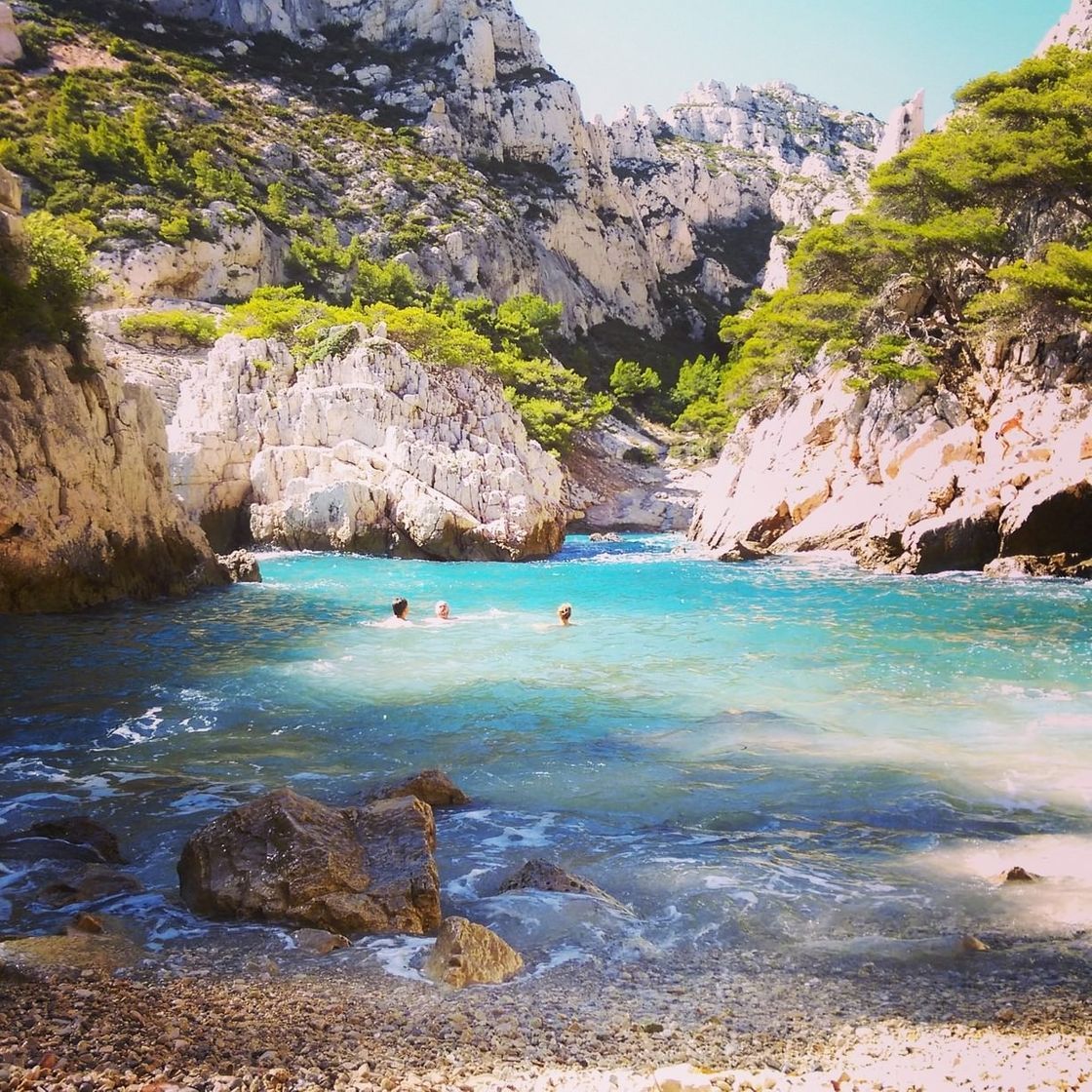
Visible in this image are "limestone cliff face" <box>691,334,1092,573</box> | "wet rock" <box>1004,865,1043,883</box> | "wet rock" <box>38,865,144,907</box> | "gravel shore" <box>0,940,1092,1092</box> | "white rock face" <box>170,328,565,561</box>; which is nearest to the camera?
"gravel shore" <box>0,940,1092,1092</box>

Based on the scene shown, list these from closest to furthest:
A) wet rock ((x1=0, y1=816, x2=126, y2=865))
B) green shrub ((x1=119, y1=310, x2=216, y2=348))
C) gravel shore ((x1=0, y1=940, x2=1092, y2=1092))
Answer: gravel shore ((x1=0, y1=940, x2=1092, y2=1092)) → wet rock ((x1=0, y1=816, x2=126, y2=865)) → green shrub ((x1=119, y1=310, x2=216, y2=348))

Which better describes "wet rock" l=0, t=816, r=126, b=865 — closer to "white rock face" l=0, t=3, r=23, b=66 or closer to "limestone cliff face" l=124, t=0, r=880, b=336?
"limestone cliff face" l=124, t=0, r=880, b=336

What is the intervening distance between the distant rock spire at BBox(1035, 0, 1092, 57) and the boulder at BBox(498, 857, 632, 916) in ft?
204

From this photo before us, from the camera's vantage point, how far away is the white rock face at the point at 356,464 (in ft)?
99.1

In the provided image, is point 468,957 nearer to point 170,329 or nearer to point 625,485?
point 625,485

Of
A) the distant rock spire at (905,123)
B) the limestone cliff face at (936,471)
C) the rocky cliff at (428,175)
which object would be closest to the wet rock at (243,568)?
the limestone cliff face at (936,471)

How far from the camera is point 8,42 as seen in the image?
202ft

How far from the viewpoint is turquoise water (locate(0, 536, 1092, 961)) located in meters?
5.37

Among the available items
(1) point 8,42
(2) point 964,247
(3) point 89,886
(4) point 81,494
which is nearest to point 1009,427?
(2) point 964,247

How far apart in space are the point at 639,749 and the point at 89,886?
210 inches

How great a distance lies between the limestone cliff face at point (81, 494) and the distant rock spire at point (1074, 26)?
56.8 m

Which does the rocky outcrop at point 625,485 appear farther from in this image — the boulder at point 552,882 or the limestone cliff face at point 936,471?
the boulder at point 552,882

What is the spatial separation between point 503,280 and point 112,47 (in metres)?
36.5

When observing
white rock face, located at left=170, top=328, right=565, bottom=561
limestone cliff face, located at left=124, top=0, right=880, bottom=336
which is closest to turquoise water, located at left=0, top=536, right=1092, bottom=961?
white rock face, located at left=170, top=328, right=565, bottom=561
